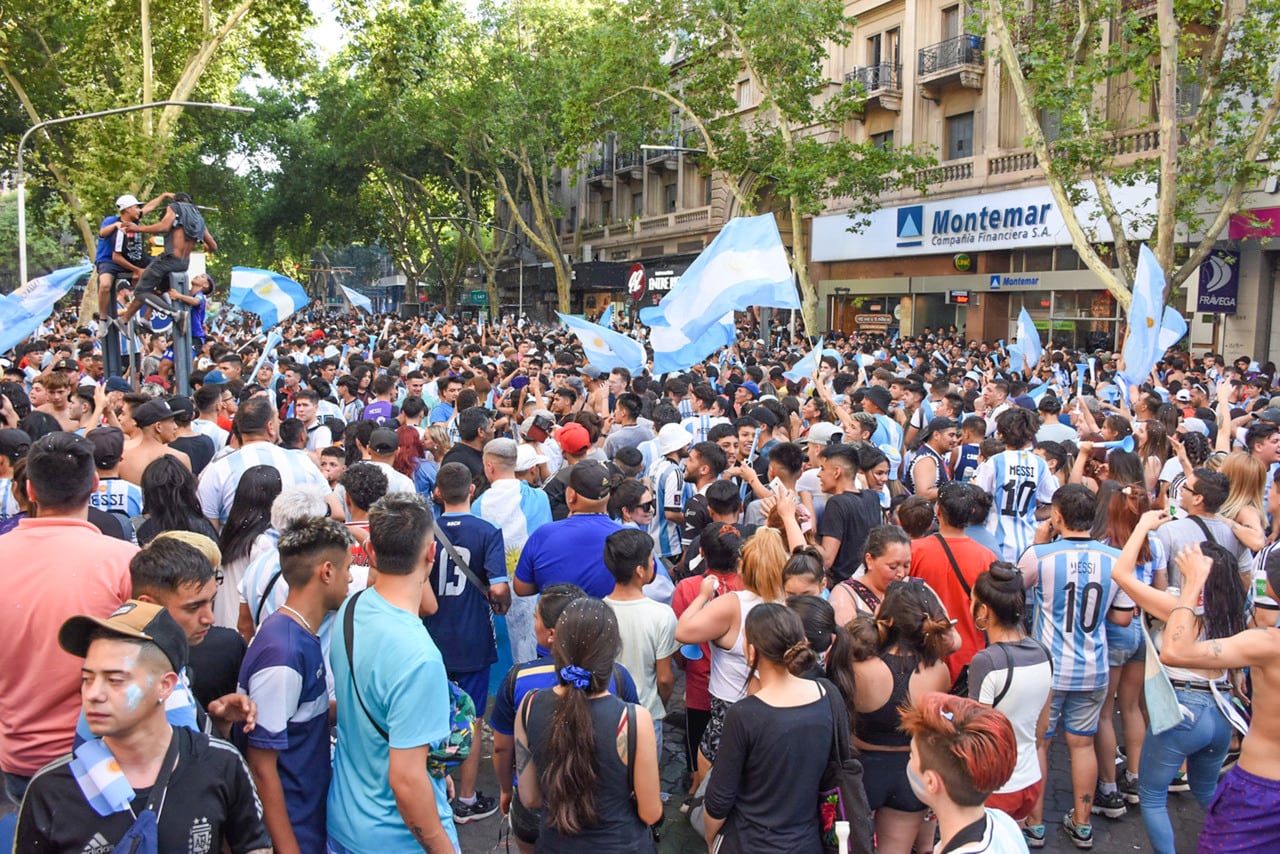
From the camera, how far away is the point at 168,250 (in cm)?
1073

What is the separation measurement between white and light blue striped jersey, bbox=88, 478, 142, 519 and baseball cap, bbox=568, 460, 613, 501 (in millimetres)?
2397

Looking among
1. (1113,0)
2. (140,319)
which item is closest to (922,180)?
(1113,0)

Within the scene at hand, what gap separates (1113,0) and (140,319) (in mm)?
15024

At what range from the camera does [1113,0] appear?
604 inches

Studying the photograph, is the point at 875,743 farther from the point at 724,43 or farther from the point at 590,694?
the point at 724,43

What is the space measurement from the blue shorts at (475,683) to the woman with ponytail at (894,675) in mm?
2060

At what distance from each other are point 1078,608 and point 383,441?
12.8 feet

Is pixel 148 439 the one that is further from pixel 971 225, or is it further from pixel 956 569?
pixel 971 225

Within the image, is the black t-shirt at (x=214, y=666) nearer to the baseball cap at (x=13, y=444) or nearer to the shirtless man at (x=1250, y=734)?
the baseball cap at (x=13, y=444)

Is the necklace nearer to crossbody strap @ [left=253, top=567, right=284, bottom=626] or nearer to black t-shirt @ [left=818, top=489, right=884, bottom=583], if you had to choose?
crossbody strap @ [left=253, top=567, right=284, bottom=626]

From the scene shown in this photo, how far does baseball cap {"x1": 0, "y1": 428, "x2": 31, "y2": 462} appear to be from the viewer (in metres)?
5.22

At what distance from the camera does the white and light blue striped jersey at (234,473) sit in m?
5.45

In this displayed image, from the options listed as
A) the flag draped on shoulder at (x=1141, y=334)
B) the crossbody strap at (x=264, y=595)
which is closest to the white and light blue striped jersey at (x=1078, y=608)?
the crossbody strap at (x=264, y=595)

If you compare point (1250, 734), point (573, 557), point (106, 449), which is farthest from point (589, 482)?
point (1250, 734)
